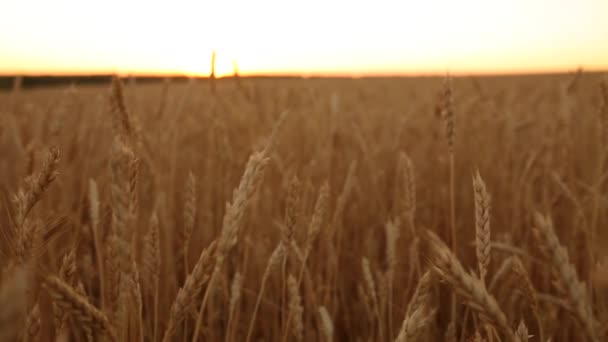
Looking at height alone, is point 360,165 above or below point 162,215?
above

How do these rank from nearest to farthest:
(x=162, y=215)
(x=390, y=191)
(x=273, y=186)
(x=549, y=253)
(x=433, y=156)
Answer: (x=549, y=253) < (x=162, y=215) < (x=273, y=186) < (x=390, y=191) < (x=433, y=156)

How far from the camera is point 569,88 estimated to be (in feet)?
4.91

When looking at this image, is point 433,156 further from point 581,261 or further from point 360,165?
point 581,261

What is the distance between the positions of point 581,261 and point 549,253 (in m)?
1.07

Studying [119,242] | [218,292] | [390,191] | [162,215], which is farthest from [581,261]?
[119,242]

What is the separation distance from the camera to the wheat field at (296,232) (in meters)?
0.43

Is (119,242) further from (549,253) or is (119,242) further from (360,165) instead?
(360,165)

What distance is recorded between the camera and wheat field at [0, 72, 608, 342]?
0.43m

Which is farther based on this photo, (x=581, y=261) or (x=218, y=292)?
(x=581, y=261)

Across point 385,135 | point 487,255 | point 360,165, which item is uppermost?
point 385,135

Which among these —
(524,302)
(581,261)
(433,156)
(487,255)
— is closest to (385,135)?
(433,156)

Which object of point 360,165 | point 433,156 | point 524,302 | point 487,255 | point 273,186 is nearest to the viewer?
point 487,255

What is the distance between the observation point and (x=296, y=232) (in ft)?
3.52

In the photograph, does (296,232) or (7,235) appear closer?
(7,235)
